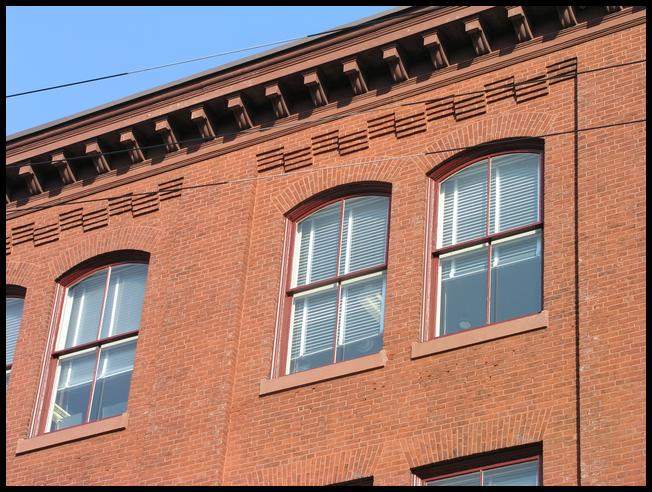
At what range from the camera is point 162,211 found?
2302 cm

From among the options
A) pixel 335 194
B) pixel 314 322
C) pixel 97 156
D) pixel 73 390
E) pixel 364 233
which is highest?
pixel 97 156

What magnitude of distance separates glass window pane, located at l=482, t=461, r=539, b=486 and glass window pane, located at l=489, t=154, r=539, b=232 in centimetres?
359

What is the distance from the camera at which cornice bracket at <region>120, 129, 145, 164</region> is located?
23.6 m

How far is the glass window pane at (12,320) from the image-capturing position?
914 inches

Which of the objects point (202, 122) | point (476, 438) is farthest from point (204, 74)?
point (476, 438)

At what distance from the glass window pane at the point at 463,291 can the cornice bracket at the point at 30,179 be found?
7.33 metres

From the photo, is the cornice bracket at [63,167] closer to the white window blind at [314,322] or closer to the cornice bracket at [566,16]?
the white window blind at [314,322]

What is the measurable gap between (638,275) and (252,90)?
23.2 feet

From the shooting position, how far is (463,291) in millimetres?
19844

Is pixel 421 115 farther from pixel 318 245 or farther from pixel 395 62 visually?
pixel 318 245

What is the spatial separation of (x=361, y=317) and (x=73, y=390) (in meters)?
4.44

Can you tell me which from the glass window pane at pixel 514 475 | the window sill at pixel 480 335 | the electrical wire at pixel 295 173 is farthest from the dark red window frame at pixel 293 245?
the glass window pane at pixel 514 475

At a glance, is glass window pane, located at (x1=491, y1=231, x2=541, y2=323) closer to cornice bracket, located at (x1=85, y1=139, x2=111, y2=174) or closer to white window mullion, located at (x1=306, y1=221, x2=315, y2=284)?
white window mullion, located at (x1=306, y1=221, x2=315, y2=284)
